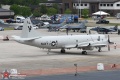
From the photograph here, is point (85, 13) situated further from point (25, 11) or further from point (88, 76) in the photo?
point (88, 76)

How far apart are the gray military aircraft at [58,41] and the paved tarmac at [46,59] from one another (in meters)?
1.21

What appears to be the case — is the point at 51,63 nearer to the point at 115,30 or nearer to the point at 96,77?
the point at 96,77

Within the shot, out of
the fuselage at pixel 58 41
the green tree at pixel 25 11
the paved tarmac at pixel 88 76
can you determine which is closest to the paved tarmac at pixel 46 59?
the fuselage at pixel 58 41

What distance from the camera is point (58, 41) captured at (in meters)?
68.2

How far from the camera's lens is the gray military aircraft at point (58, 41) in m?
66.6

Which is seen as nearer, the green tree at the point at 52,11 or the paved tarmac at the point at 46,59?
the paved tarmac at the point at 46,59

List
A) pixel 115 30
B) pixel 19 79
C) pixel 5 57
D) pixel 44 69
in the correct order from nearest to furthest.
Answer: pixel 19 79 < pixel 44 69 < pixel 5 57 < pixel 115 30

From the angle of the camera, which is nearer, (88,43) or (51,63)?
(51,63)

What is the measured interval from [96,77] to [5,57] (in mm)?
20648

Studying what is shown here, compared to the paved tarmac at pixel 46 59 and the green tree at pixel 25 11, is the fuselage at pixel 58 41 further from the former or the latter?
the green tree at pixel 25 11

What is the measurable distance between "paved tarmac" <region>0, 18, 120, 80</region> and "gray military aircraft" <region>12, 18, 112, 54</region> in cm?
121

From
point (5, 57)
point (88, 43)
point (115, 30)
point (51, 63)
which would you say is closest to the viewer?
point (51, 63)

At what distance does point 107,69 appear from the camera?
53.5 meters

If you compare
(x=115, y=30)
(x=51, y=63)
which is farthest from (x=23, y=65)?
(x=115, y=30)
